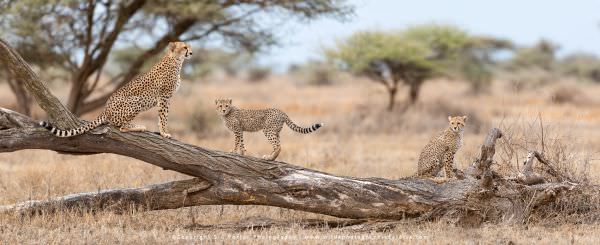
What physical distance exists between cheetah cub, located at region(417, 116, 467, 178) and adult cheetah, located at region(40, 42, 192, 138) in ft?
9.17

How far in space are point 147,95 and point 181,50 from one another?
599 mm

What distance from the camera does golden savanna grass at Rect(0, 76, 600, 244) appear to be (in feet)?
23.6

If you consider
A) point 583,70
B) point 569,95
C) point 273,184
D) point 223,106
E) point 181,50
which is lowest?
point 273,184

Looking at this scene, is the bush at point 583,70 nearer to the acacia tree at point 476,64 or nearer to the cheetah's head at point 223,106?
the acacia tree at point 476,64

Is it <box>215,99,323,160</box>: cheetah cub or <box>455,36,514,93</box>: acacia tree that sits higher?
<box>455,36,514,93</box>: acacia tree

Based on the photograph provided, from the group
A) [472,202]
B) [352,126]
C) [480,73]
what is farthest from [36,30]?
[480,73]

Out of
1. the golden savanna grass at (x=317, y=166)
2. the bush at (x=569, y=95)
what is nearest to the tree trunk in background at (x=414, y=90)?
the golden savanna grass at (x=317, y=166)

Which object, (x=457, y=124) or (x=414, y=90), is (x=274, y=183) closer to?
(x=457, y=124)

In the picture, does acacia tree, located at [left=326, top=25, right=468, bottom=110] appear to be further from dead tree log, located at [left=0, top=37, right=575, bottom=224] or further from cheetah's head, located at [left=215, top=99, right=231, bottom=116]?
dead tree log, located at [left=0, top=37, right=575, bottom=224]

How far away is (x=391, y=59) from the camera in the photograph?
73.6 ft

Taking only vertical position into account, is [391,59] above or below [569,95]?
above

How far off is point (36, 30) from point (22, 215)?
30.6 ft

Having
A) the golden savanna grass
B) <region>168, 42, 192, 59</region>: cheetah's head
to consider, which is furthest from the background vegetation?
<region>168, 42, 192, 59</region>: cheetah's head

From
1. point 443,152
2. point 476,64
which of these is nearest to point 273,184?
point 443,152
